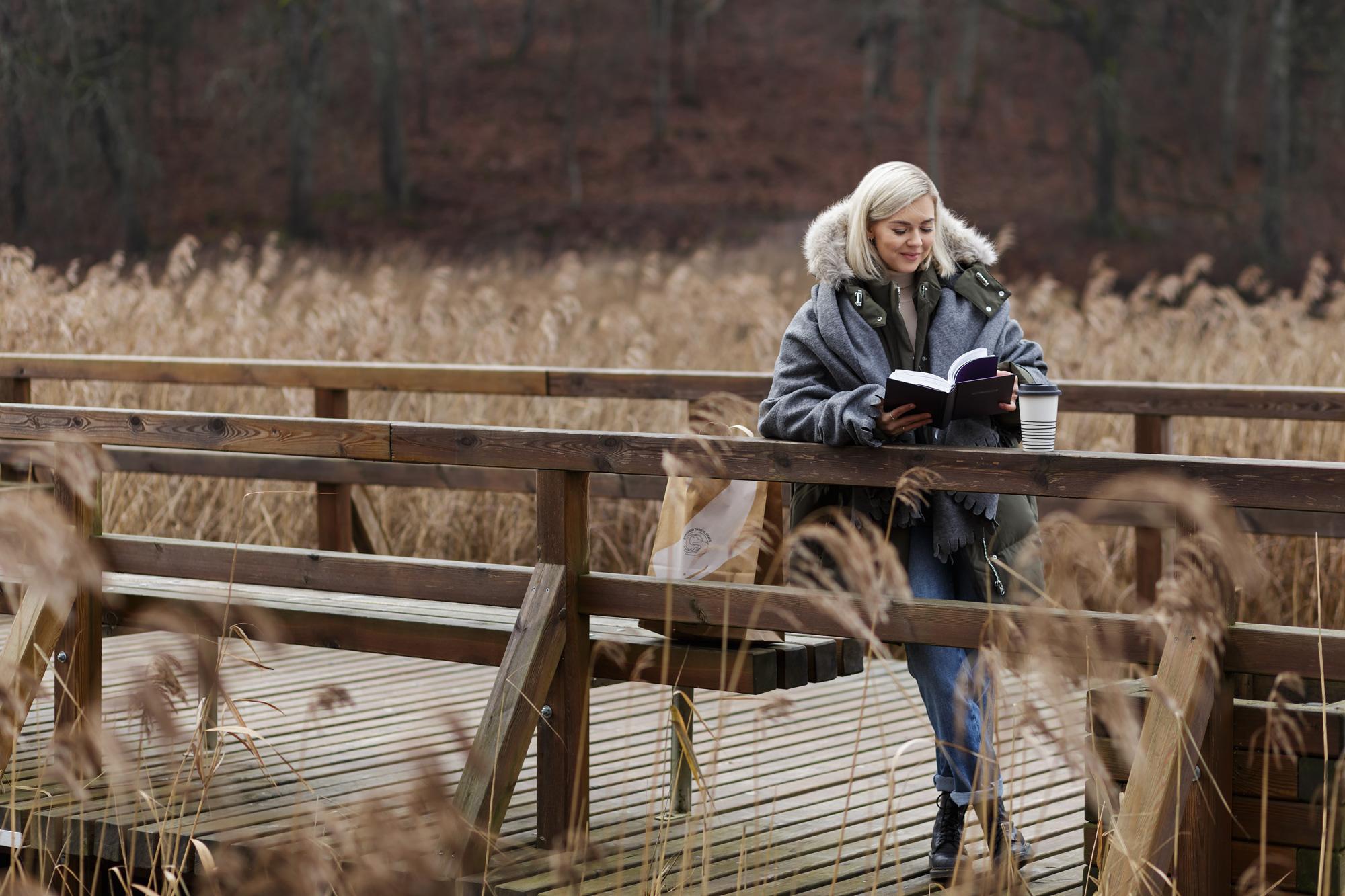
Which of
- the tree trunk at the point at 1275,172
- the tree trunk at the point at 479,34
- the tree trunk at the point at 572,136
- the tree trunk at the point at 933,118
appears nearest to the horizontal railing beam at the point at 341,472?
the tree trunk at the point at 1275,172

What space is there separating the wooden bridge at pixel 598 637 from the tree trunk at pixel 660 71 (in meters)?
25.4

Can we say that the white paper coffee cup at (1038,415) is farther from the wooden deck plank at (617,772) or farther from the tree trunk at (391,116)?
the tree trunk at (391,116)

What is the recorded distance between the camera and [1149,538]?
18.2 ft

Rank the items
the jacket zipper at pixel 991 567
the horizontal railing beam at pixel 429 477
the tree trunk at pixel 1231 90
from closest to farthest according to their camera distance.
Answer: the jacket zipper at pixel 991 567
the horizontal railing beam at pixel 429 477
the tree trunk at pixel 1231 90

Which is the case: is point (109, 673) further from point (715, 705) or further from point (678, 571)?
point (678, 571)

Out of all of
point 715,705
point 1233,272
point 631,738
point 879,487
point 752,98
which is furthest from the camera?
point 752,98

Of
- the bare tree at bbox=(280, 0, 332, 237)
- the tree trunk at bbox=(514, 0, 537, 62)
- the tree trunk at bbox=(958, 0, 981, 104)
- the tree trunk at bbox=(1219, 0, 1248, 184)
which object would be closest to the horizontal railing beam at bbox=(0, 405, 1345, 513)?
the bare tree at bbox=(280, 0, 332, 237)

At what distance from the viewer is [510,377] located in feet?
18.8

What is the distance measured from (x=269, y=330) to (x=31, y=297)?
116 centimetres

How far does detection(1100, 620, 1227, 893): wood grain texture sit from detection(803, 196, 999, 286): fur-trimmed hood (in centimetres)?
95

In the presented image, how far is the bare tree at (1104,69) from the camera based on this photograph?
25828 mm

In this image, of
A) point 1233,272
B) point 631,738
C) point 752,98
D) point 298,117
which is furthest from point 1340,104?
point 631,738

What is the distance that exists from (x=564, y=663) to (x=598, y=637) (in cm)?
11

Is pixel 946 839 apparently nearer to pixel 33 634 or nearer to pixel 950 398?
pixel 950 398
